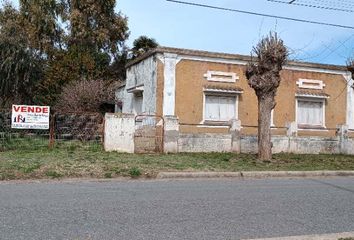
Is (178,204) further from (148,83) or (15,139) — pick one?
(148,83)

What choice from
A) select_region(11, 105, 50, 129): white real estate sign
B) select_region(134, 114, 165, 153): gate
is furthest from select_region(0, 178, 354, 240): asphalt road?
select_region(11, 105, 50, 129): white real estate sign

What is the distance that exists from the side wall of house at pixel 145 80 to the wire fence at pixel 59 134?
361 centimetres

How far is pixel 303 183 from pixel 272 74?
19.9 ft

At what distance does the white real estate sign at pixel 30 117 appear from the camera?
60.0ft

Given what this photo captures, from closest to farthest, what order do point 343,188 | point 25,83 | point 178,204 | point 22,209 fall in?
point 22,209
point 178,204
point 343,188
point 25,83

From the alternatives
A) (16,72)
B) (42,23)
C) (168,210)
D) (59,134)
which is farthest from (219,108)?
(42,23)

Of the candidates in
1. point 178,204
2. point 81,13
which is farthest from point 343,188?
point 81,13

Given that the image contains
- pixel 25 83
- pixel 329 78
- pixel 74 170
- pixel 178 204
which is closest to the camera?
pixel 178 204

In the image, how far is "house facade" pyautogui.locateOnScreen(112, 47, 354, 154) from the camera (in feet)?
72.9

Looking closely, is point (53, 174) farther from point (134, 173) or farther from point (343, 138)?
point (343, 138)

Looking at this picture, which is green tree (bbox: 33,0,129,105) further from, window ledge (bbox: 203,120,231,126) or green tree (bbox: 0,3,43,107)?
window ledge (bbox: 203,120,231,126)

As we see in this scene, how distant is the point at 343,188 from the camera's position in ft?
38.9

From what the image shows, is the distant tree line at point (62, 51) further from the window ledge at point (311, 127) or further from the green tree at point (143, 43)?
the window ledge at point (311, 127)

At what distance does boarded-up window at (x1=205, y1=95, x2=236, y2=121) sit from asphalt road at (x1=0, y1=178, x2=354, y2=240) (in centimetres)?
1135
